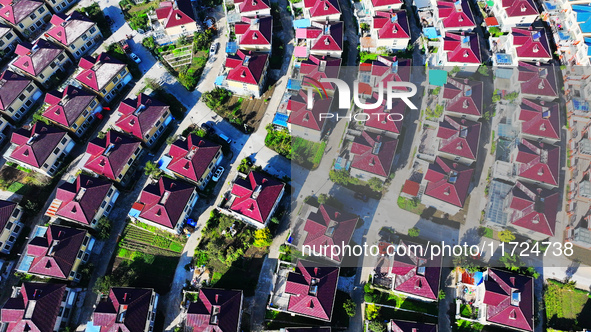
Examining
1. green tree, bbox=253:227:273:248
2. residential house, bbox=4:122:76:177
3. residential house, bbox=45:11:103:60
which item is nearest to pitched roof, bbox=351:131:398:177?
green tree, bbox=253:227:273:248

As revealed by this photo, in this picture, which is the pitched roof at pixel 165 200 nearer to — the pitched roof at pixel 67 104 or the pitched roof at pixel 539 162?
the pitched roof at pixel 67 104

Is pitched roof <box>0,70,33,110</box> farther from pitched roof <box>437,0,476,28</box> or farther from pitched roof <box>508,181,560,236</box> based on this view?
pitched roof <box>508,181,560,236</box>

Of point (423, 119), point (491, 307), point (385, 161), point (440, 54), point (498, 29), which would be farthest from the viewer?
point (498, 29)

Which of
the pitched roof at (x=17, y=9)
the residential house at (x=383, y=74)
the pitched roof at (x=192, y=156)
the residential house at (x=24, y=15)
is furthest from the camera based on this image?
the residential house at (x=24, y=15)

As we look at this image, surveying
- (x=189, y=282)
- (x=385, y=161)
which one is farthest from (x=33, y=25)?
(x=385, y=161)

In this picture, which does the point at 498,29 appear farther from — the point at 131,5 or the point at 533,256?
the point at 131,5

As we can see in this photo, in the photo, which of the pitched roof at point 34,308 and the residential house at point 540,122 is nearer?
the pitched roof at point 34,308

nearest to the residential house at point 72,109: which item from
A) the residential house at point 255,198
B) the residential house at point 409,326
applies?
the residential house at point 255,198
